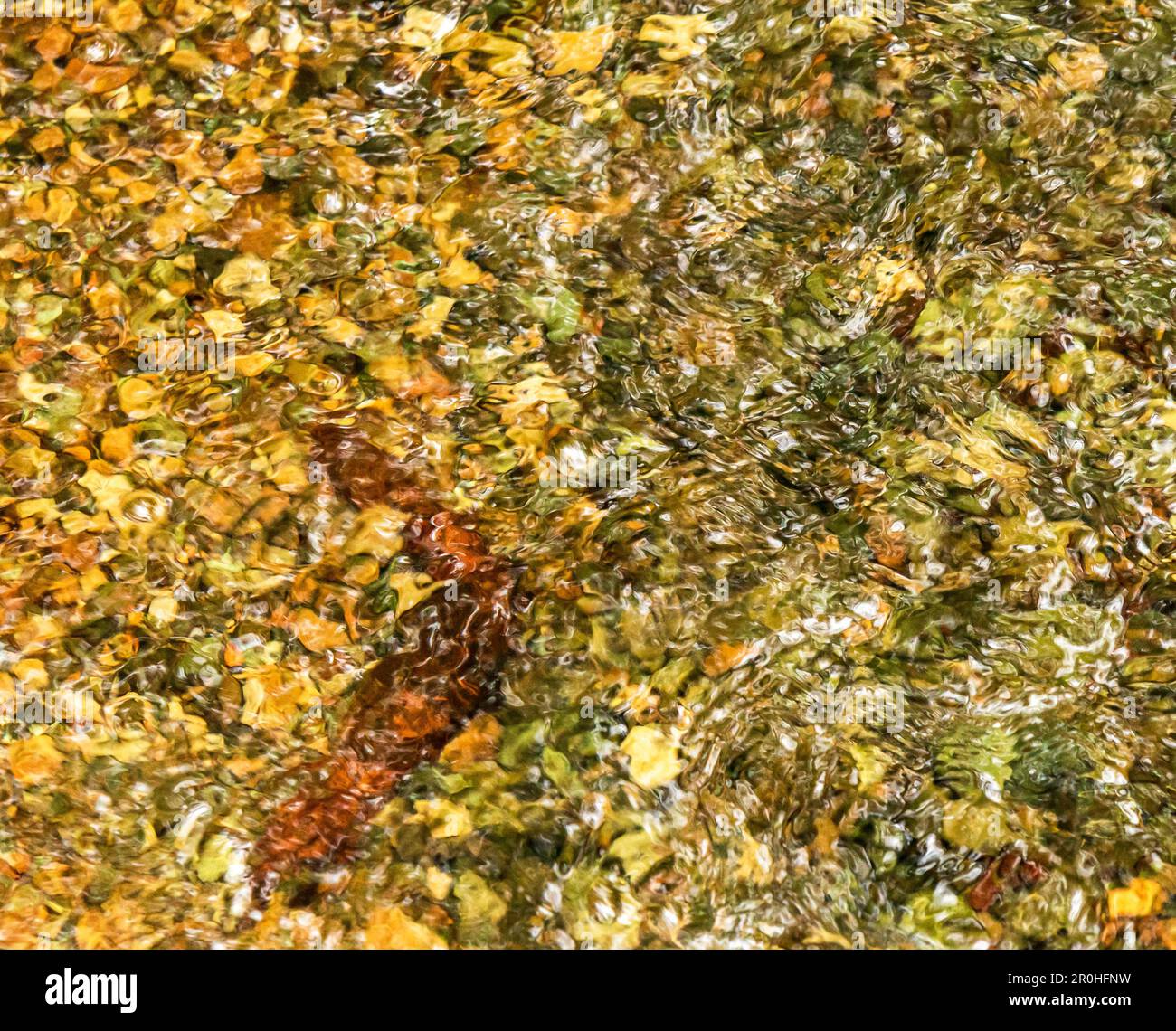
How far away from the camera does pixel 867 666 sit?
8.07ft

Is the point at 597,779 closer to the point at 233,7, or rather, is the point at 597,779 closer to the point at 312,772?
the point at 312,772
